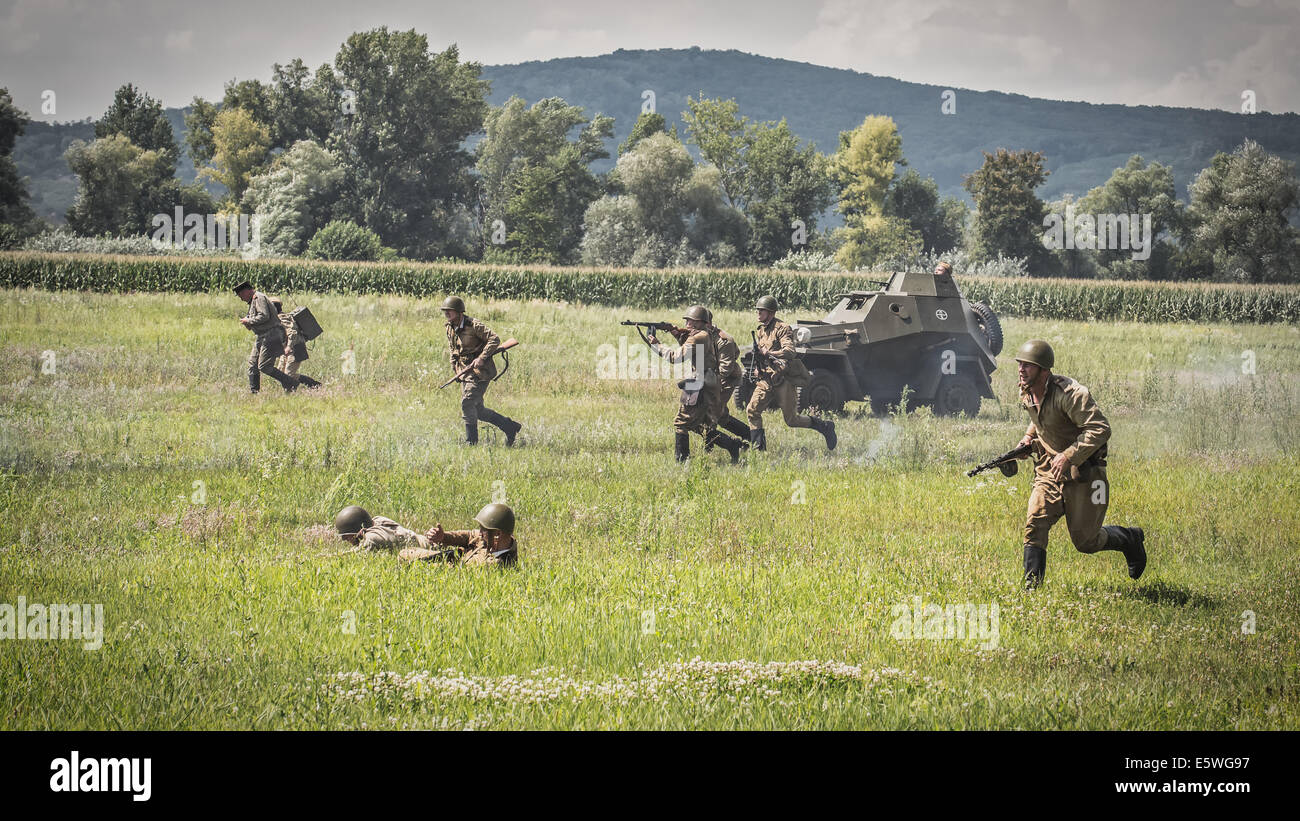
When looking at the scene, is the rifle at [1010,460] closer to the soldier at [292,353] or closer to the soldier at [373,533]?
the soldier at [373,533]

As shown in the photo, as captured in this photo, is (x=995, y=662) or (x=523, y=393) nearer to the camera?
(x=995, y=662)

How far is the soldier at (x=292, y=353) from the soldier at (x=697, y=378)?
877cm

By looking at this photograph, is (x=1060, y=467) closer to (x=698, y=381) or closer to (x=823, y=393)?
(x=698, y=381)

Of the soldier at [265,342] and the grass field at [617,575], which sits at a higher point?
the soldier at [265,342]

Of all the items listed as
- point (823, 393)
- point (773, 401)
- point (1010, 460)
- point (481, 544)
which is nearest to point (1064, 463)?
point (1010, 460)

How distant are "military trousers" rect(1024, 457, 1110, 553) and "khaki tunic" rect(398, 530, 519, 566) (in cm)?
452

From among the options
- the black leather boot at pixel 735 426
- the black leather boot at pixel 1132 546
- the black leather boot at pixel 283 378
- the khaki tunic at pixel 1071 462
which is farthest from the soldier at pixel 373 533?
the black leather boot at pixel 283 378

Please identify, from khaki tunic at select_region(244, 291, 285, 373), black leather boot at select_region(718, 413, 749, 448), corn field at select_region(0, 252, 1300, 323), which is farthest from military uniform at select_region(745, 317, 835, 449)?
corn field at select_region(0, 252, 1300, 323)

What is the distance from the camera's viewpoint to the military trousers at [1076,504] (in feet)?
30.3

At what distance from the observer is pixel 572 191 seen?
93000mm
